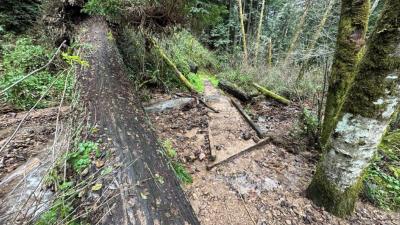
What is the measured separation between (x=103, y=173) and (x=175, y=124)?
2624 millimetres

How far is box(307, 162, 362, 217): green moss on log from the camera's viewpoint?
2.54 metres

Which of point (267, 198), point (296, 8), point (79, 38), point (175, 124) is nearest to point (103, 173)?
point (267, 198)

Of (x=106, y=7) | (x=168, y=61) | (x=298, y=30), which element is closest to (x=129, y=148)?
(x=106, y=7)

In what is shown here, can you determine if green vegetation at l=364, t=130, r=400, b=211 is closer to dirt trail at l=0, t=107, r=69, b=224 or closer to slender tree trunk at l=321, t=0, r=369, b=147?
slender tree trunk at l=321, t=0, r=369, b=147

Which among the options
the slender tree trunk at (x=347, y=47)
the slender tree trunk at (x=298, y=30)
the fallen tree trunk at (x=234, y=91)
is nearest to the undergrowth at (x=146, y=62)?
the fallen tree trunk at (x=234, y=91)

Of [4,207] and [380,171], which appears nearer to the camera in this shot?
[4,207]

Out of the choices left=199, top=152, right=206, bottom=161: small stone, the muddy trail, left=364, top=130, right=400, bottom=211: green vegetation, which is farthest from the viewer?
left=199, top=152, right=206, bottom=161: small stone

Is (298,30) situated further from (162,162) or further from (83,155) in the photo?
(83,155)

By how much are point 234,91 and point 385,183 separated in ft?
14.7

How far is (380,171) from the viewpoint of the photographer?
3.14 m

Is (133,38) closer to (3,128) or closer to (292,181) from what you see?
(3,128)

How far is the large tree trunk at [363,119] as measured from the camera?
6.80 feet

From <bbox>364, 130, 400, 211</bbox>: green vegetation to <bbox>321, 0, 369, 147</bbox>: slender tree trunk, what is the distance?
0.68 metres

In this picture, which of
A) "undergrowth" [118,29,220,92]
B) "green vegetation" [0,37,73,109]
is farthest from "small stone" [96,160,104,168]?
"undergrowth" [118,29,220,92]
